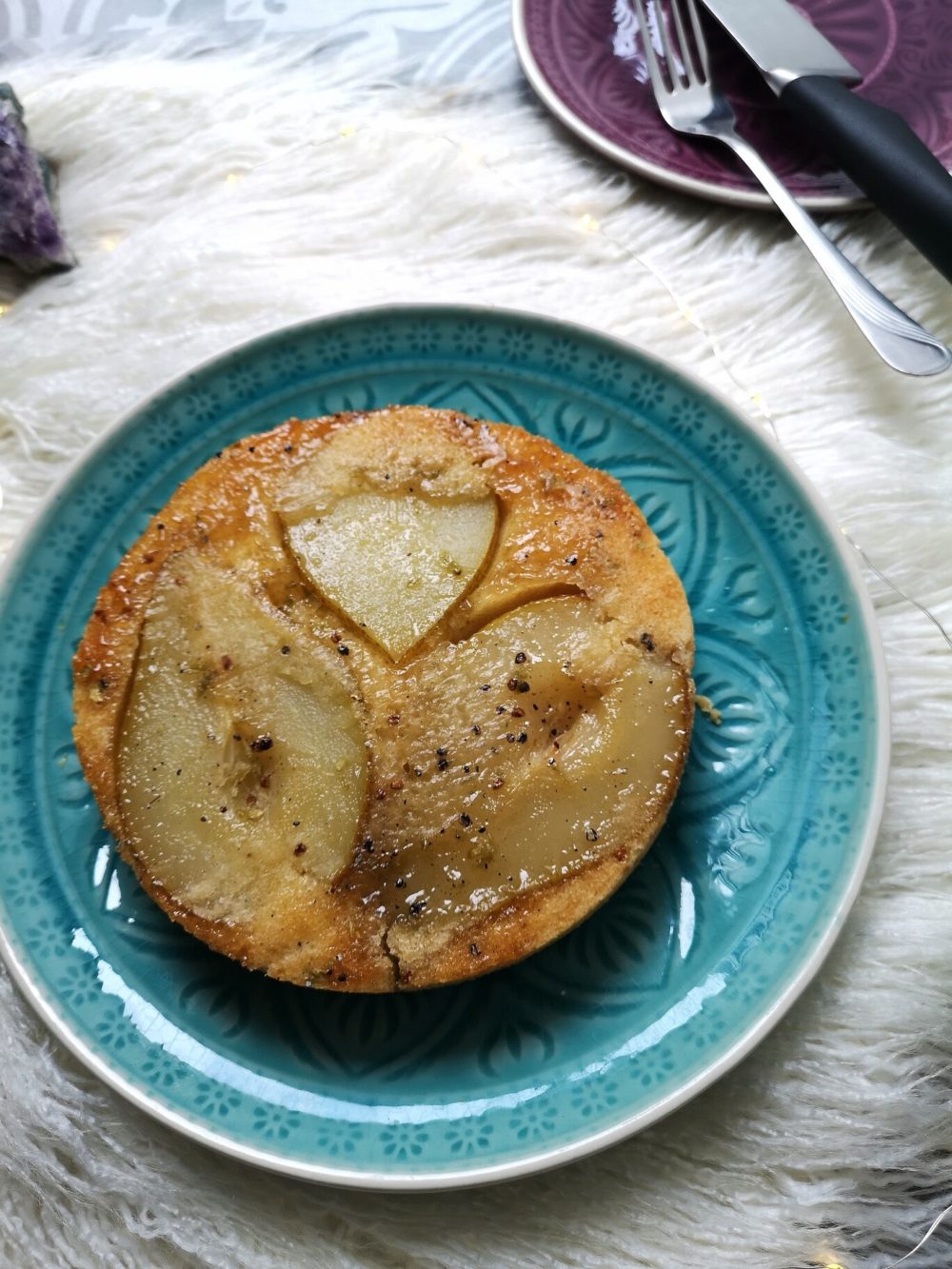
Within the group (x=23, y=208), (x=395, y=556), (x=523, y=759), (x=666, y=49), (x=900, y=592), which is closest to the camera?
(x=523, y=759)

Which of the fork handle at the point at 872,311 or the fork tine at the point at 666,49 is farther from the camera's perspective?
the fork tine at the point at 666,49

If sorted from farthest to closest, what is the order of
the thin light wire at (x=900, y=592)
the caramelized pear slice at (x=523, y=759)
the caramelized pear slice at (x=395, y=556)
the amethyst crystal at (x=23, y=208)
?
the amethyst crystal at (x=23, y=208), the thin light wire at (x=900, y=592), the caramelized pear slice at (x=395, y=556), the caramelized pear slice at (x=523, y=759)

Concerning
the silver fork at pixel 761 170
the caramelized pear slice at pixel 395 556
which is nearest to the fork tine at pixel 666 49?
the silver fork at pixel 761 170

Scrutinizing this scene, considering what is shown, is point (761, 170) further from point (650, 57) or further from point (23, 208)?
point (23, 208)

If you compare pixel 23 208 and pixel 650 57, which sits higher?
pixel 650 57

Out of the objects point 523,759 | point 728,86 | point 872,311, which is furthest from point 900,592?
point 728,86

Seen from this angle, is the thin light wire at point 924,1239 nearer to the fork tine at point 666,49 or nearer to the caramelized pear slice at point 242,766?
the caramelized pear slice at point 242,766

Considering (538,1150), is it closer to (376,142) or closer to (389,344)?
(389,344)
